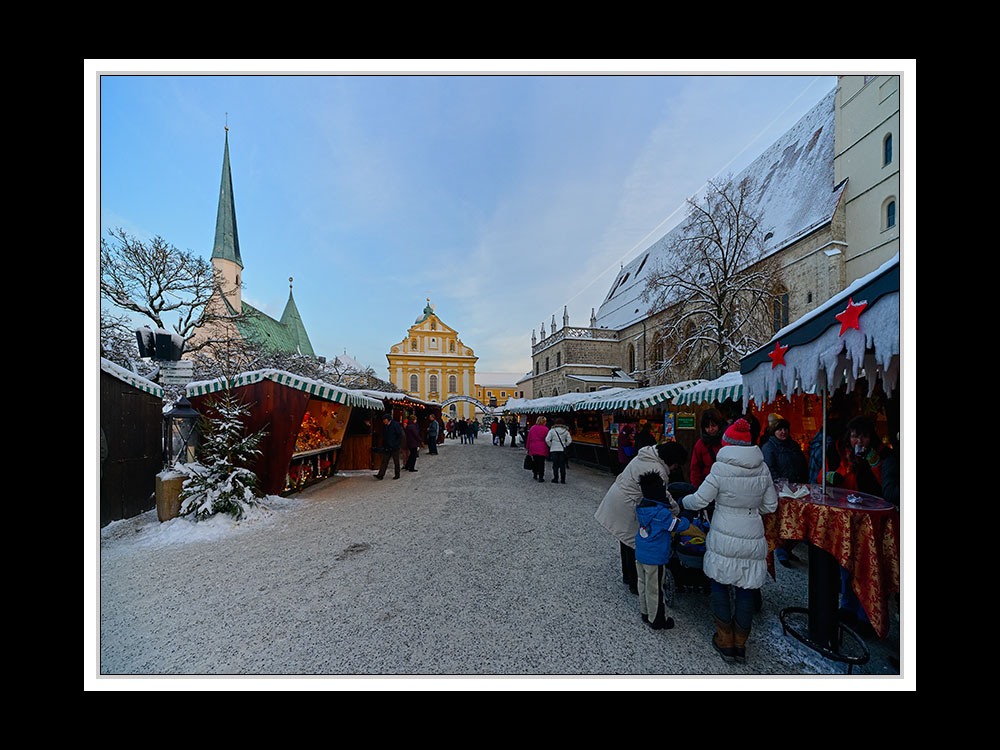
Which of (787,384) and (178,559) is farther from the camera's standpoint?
(178,559)

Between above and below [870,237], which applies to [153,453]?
below

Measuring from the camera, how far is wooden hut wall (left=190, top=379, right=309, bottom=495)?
683 centimetres

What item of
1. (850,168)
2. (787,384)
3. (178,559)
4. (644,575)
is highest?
(850,168)

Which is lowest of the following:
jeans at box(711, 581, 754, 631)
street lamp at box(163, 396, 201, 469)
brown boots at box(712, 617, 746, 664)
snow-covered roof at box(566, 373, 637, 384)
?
brown boots at box(712, 617, 746, 664)

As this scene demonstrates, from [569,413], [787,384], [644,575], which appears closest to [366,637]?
[644,575]

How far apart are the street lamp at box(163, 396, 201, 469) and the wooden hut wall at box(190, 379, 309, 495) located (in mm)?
531

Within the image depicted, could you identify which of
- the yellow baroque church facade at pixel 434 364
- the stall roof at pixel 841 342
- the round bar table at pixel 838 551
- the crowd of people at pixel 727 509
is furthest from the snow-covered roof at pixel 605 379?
the round bar table at pixel 838 551

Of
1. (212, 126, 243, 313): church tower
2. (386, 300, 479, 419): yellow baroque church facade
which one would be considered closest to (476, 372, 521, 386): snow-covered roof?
(386, 300, 479, 419): yellow baroque church facade

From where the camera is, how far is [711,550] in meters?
2.44

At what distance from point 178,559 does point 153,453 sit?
10.2ft

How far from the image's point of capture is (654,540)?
2.72m

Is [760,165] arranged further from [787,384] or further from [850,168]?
[787,384]

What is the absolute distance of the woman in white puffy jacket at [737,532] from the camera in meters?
2.29

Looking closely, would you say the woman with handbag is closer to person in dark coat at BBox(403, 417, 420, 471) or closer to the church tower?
person in dark coat at BBox(403, 417, 420, 471)
